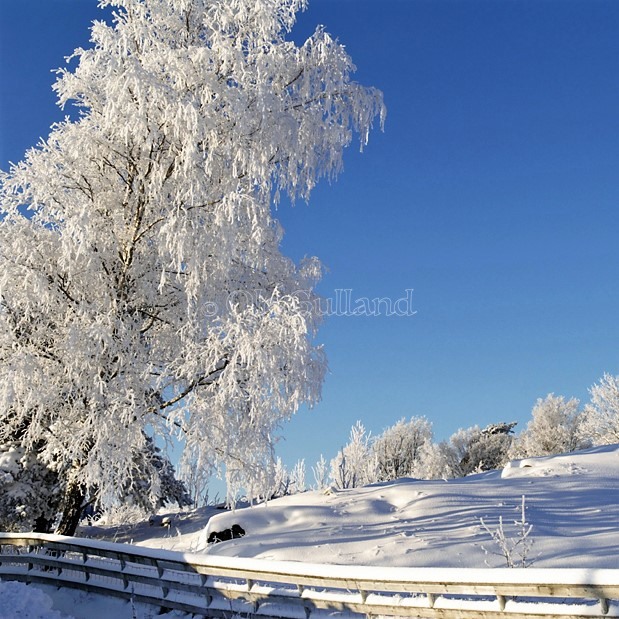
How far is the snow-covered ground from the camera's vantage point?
403 inches

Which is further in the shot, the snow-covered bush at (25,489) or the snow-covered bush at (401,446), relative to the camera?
the snow-covered bush at (401,446)

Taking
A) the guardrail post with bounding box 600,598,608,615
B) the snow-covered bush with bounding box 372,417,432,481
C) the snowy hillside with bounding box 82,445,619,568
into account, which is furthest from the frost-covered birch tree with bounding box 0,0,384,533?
the snow-covered bush with bounding box 372,417,432,481

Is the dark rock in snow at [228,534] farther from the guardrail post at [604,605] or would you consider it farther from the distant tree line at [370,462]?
the guardrail post at [604,605]

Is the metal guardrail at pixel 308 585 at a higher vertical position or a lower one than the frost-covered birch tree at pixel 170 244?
lower

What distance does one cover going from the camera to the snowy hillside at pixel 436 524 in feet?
34.3

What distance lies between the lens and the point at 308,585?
327 inches

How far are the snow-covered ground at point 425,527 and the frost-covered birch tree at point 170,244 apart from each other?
163cm

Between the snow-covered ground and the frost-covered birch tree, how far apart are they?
1.63 meters

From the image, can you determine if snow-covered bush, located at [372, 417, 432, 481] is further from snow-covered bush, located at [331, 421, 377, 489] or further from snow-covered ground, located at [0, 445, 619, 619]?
snow-covered ground, located at [0, 445, 619, 619]

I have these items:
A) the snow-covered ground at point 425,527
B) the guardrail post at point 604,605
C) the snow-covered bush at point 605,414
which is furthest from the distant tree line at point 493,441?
the guardrail post at point 604,605

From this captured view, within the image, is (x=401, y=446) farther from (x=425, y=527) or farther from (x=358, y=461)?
(x=425, y=527)

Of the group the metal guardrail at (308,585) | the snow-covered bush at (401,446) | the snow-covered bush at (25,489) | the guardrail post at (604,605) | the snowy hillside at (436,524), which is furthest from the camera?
the snow-covered bush at (401,446)

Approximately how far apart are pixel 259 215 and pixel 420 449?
1469 inches

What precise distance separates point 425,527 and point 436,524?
279 millimetres
